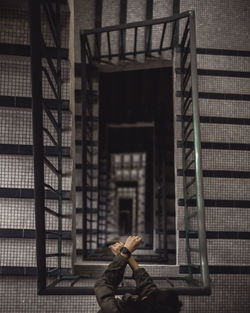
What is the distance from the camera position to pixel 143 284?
2709 mm

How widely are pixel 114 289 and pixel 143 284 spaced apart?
21 cm

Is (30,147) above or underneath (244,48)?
underneath

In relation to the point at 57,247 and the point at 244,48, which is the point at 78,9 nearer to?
the point at 244,48

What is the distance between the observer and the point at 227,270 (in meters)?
4.05

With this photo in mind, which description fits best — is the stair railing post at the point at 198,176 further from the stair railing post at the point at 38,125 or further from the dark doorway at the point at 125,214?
the dark doorway at the point at 125,214

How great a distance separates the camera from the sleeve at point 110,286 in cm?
248

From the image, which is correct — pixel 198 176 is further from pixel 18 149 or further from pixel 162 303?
pixel 18 149

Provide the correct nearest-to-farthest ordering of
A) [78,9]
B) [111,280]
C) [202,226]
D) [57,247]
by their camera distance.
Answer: [111,280], [202,226], [57,247], [78,9]

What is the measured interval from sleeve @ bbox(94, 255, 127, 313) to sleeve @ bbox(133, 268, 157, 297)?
0.51 feet

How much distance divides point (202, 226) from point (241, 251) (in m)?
1.18

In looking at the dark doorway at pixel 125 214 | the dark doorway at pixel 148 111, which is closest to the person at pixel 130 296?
the dark doorway at pixel 148 111

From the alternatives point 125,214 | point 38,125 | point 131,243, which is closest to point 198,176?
point 131,243

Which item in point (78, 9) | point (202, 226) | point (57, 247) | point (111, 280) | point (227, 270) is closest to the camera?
point (111, 280)

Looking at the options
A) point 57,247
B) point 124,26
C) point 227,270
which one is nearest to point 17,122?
point 57,247
